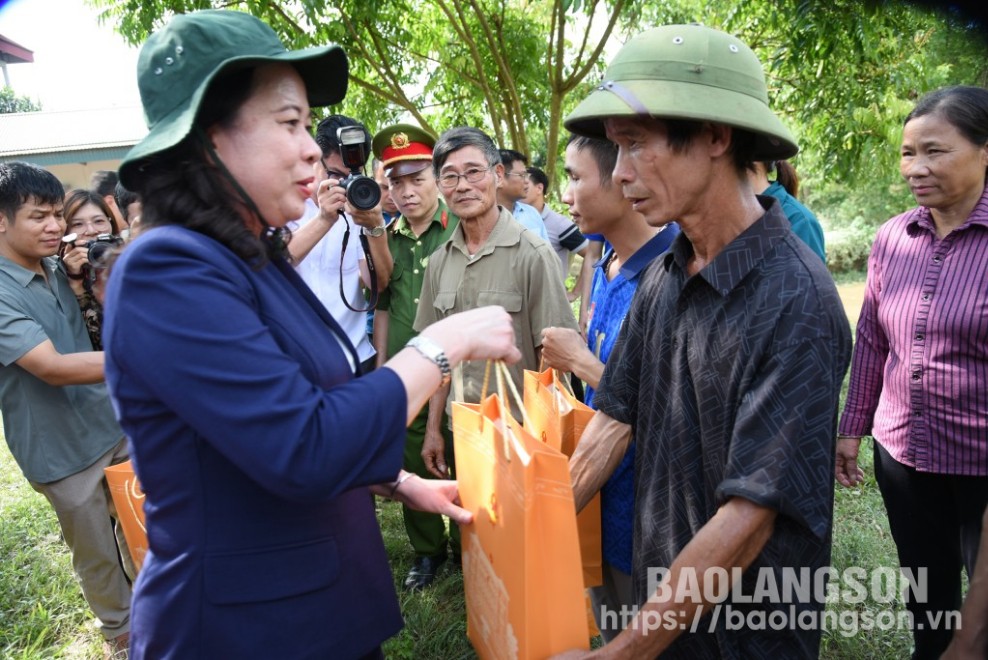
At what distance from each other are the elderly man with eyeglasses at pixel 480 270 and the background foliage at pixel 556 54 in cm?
212

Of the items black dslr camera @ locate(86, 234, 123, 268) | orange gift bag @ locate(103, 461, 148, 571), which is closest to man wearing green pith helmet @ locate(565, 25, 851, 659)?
orange gift bag @ locate(103, 461, 148, 571)

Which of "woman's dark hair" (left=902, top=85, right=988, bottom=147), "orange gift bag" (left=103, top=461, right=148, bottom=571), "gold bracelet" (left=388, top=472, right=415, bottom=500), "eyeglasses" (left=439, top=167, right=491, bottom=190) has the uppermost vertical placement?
"woman's dark hair" (left=902, top=85, right=988, bottom=147)

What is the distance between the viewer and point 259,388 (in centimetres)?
98

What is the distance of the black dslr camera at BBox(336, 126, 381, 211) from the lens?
9.97 feet

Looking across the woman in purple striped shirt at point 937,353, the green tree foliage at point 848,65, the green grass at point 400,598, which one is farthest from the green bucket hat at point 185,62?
the green tree foliage at point 848,65

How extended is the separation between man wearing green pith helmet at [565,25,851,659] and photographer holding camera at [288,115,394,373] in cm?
174

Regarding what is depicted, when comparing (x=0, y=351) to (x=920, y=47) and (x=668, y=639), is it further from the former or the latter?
(x=920, y=47)

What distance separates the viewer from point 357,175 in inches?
121

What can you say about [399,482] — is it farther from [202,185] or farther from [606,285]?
[606,285]

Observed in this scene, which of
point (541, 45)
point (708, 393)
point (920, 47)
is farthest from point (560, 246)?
point (708, 393)

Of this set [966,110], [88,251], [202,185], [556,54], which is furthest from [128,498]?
[556,54]

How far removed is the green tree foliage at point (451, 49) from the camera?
6645 millimetres

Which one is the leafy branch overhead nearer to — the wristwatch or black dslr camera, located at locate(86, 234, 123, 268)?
black dslr camera, located at locate(86, 234, 123, 268)

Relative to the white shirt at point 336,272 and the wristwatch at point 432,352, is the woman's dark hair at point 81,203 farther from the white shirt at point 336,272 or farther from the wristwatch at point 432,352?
the wristwatch at point 432,352
